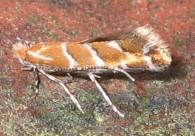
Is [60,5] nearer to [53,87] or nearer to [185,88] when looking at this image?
[53,87]

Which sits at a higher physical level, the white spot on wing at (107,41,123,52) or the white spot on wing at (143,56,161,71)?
the white spot on wing at (107,41,123,52)

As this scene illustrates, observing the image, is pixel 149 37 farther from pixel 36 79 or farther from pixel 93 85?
pixel 36 79

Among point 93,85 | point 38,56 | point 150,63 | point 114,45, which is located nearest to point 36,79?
point 38,56

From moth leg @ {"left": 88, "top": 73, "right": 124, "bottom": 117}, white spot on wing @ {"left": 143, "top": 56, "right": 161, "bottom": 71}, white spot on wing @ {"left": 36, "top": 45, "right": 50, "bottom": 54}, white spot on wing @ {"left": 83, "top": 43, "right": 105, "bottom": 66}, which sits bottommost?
moth leg @ {"left": 88, "top": 73, "right": 124, "bottom": 117}

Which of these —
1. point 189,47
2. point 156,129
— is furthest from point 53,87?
point 189,47

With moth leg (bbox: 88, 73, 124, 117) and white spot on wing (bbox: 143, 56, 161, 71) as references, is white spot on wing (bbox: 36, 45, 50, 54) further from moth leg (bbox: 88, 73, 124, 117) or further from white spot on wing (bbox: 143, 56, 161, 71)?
white spot on wing (bbox: 143, 56, 161, 71)

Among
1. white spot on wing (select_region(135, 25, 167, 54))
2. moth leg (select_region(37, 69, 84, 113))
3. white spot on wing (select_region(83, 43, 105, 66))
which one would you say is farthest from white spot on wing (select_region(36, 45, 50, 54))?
white spot on wing (select_region(135, 25, 167, 54))
